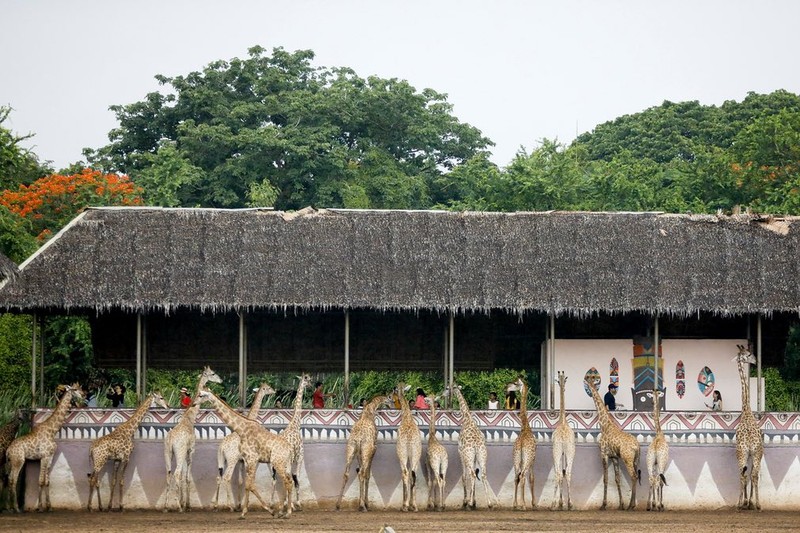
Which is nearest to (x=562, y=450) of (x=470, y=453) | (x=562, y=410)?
(x=562, y=410)

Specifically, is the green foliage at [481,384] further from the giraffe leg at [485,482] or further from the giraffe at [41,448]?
the giraffe at [41,448]

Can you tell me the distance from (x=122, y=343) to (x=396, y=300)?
4.95 m

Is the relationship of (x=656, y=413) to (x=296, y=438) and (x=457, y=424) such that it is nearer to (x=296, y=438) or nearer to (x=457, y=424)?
(x=457, y=424)

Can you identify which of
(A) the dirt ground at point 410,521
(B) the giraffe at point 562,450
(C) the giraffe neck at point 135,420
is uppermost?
(C) the giraffe neck at point 135,420

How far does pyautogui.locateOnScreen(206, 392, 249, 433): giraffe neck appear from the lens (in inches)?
872

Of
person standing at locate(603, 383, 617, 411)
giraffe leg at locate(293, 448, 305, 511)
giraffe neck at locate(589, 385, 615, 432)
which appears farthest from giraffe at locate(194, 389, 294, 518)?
person standing at locate(603, 383, 617, 411)

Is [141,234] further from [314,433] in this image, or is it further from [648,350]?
[648,350]

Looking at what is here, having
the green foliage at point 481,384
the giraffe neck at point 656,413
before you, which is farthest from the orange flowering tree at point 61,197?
the giraffe neck at point 656,413

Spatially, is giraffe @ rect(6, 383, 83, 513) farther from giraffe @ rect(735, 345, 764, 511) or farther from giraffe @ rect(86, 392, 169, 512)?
giraffe @ rect(735, 345, 764, 511)

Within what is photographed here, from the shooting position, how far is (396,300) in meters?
24.0

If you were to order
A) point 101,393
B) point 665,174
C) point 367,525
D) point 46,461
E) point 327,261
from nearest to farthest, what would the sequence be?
1. point 367,525
2. point 46,461
3. point 327,261
4. point 101,393
5. point 665,174

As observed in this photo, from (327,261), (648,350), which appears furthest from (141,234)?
(648,350)

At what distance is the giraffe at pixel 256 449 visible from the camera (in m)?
22.0

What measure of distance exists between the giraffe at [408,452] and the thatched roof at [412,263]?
5.95 feet
